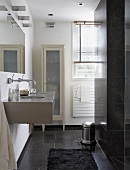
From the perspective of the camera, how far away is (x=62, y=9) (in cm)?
419

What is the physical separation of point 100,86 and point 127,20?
182 cm

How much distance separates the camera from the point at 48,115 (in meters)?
1.99

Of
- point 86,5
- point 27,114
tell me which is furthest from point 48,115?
point 86,5

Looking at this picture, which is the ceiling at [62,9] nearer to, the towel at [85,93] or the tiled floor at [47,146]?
the towel at [85,93]

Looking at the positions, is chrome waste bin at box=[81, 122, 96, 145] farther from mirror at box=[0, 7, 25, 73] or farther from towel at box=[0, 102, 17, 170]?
towel at box=[0, 102, 17, 170]

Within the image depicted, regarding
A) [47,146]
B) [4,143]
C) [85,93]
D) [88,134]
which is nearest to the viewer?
[4,143]

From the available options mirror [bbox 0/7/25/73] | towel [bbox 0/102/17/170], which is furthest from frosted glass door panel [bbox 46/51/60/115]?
towel [bbox 0/102/17/170]

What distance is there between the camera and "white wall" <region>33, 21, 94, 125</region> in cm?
505

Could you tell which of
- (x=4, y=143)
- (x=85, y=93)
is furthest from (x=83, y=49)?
(x=4, y=143)

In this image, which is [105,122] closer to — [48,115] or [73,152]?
[73,152]

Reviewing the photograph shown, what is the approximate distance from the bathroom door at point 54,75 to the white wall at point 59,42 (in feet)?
0.84

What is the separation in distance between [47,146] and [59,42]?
248cm

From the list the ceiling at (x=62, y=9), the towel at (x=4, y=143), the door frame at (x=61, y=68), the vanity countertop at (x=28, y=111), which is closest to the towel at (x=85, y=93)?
the door frame at (x=61, y=68)

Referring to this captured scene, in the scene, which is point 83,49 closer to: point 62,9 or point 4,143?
point 62,9
